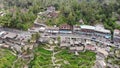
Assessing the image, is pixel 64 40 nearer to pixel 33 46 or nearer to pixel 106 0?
pixel 33 46

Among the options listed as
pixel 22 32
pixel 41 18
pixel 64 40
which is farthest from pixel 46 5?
pixel 64 40

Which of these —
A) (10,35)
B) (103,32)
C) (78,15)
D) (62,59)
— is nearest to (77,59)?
(62,59)

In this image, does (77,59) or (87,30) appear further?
(87,30)

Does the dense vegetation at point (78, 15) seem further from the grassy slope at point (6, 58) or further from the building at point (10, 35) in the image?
the grassy slope at point (6, 58)

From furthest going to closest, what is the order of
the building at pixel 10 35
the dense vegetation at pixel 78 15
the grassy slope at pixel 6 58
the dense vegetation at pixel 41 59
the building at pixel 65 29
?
the dense vegetation at pixel 78 15 < the building at pixel 65 29 < the building at pixel 10 35 < the dense vegetation at pixel 41 59 < the grassy slope at pixel 6 58

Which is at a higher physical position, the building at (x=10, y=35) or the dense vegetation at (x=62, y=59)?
the building at (x=10, y=35)

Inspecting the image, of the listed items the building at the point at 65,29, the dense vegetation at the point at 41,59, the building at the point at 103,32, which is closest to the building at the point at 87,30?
the building at the point at 103,32

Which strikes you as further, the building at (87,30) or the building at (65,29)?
the building at (65,29)

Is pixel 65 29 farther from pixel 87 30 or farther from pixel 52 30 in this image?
pixel 87 30

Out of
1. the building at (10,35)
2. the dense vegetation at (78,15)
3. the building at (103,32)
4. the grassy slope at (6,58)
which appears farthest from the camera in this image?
the dense vegetation at (78,15)

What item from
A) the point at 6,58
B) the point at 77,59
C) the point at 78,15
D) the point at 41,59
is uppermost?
the point at 78,15

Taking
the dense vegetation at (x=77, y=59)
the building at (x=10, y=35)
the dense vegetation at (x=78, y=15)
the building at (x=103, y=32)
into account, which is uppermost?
the dense vegetation at (x=78, y=15)
